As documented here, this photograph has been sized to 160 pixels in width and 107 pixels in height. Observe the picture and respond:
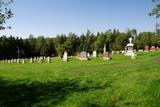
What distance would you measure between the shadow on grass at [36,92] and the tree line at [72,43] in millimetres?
87518

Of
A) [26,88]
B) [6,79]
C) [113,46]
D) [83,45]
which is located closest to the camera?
[26,88]

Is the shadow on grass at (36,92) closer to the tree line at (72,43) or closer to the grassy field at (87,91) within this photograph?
the grassy field at (87,91)

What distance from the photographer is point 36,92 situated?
18281 millimetres

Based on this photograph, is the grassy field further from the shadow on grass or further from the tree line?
the tree line

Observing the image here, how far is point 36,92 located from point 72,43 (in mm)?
122681

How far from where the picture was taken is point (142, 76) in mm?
20281

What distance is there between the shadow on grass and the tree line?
8752 cm

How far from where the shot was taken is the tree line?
116m

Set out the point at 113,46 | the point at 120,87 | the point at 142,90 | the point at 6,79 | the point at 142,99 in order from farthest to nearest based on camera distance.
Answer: the point at 113,46 → the point at 6,79 → the point at 120,87 → the point at 142,90 → the point at 142,99

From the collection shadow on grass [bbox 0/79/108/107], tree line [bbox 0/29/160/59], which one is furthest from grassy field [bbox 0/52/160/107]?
tree line [bbox 0/29/160/59]

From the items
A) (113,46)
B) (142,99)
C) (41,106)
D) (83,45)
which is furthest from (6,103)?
(83,45)

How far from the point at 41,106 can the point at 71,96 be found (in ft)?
6.46

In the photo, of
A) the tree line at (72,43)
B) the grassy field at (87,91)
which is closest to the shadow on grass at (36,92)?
the grassy field at (87,91)

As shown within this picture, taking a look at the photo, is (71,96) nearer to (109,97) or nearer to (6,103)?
(109,97)
